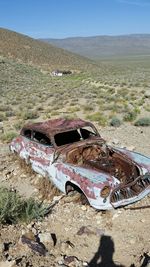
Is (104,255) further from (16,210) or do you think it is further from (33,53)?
(33,53)

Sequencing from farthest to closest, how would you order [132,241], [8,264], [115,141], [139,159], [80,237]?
[115,141] < [139,159] < [80,237] < [132,241] < [8,264]

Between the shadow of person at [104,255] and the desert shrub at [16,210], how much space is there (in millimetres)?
1323

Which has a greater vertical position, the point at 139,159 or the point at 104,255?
the point at 139,159

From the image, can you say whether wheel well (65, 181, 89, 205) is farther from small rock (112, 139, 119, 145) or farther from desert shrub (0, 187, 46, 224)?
small rock (112, 139, 119, 145)

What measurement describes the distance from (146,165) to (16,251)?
3491 mm

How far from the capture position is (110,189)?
275 inches

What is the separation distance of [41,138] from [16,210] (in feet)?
8.80

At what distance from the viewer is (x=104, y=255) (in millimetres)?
6086

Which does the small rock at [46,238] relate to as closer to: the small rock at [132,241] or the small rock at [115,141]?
the small rock at [132,241]

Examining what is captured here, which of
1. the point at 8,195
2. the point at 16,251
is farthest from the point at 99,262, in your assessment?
the point at 8,195

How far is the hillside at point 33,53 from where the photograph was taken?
83.8 m

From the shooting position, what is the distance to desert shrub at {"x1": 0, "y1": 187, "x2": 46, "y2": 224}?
6.74 m

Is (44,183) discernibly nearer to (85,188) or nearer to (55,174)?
(55,174)

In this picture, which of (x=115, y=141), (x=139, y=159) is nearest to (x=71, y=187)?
(x=139, y=159)
